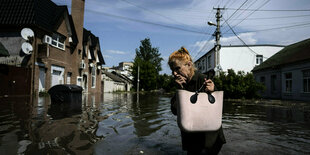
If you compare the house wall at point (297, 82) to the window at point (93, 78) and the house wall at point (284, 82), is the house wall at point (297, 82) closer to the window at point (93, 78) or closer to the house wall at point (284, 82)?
the house wall at point (284, 82)

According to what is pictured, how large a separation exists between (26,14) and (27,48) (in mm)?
3026

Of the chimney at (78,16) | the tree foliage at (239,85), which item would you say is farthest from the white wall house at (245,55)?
the chimney at (78,16)

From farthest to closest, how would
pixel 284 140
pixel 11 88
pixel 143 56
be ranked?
1. pixel 143 56
2. pixel 11 88
3. pixel 284 140

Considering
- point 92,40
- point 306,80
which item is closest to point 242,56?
point 306,80

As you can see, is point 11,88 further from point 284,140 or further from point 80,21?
point 284,140

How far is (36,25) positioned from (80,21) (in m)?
7.48

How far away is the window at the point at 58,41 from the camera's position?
1699 cm

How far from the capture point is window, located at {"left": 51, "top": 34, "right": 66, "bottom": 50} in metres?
17.0

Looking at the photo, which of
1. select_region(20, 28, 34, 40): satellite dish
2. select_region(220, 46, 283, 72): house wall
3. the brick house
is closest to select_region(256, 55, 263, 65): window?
select_region(220, 46, 283, 72): house wall

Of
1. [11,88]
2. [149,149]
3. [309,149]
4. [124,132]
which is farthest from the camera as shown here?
[11,88]

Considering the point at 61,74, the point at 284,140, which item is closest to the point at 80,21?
the point at 61,74

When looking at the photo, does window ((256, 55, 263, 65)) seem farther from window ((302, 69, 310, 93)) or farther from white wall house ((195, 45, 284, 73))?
window ((302, 69, 310, 93))

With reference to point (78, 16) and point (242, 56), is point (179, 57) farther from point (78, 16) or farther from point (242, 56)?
point (242, 56)

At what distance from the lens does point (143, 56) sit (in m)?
61.7
